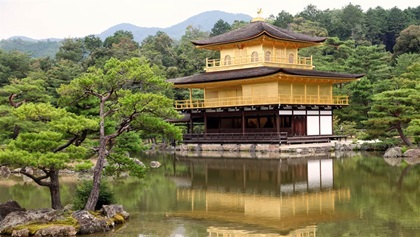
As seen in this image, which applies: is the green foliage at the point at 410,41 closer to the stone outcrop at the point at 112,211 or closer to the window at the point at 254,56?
the window at the point at 254,56

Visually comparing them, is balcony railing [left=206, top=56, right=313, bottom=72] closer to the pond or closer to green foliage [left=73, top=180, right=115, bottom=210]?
the pond

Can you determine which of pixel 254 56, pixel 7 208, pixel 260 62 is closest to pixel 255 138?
pixel 260 62

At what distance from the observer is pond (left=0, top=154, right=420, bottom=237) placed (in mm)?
12070

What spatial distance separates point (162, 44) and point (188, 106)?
3783 centimetres

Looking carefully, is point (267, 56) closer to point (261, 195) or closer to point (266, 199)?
point (261, 195)

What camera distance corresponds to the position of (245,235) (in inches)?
450

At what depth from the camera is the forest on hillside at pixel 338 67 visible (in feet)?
79.6

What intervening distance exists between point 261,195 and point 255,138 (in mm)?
19182

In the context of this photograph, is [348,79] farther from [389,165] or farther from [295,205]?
[295,205]

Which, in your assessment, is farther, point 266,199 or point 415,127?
point 415,127

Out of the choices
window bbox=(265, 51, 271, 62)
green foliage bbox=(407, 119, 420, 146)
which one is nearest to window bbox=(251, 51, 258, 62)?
window bbox=(265, 51, 271, 62)

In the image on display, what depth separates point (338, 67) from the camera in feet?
164

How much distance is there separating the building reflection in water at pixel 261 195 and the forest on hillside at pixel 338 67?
2729 mm

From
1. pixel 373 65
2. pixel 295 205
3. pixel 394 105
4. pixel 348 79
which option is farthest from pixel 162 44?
pixel 295 205
